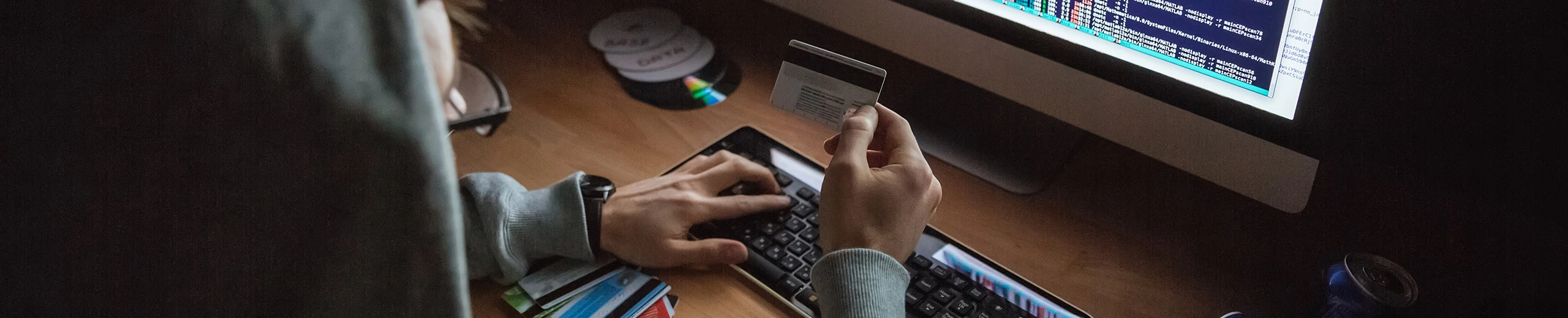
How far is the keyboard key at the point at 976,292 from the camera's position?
0.56 meters

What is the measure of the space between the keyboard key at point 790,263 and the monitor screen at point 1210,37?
0.26 metres

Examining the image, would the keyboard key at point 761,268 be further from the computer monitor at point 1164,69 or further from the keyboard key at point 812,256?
the computer monitor at point 1164,69

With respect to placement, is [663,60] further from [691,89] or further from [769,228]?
[769,228]

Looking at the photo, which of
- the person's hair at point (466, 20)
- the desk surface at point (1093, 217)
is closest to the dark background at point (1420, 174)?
the desk surface at point (1093, 217)

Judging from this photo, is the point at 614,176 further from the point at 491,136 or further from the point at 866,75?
the point at 866,75

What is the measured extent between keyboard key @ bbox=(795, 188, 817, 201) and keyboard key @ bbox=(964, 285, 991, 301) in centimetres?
15

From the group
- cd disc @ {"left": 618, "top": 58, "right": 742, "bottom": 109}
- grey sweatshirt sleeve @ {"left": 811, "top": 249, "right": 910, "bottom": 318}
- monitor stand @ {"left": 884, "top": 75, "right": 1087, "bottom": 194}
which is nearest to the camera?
grey sweatshirt sleeve @ {"left": 811, "top": 249, "right": 910, "bottom": 318}

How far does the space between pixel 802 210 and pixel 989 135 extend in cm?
22

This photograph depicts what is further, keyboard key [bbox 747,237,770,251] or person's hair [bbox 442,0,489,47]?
person's hair [bbox 442,0,489,47]

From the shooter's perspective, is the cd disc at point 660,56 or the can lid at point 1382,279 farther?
the cd disc at point 660,56

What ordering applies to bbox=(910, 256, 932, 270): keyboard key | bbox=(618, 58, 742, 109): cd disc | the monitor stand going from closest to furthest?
bbox=(910, 256, 932, 270): keyboard key
the monitor stand
bbox=(618, 58, 742, 109): cd disc

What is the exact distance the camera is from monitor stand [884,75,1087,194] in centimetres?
72

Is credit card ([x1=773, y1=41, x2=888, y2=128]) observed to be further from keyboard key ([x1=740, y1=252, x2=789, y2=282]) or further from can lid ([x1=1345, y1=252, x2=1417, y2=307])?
can lid ([x1=1345, y1=252, x2=1417, y2=307])

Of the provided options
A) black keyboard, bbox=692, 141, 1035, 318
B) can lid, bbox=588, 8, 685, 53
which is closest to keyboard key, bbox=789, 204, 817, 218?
black keyboard, bbox=692, 141, 1035, 318
